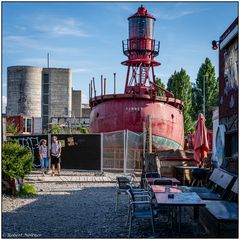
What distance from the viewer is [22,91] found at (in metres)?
68.8

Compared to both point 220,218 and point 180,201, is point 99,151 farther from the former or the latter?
point 220,218

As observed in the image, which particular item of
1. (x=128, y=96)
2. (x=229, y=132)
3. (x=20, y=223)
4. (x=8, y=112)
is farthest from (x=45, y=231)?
(x=8, y=112)

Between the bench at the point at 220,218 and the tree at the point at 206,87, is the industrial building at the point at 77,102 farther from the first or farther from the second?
the bench at the point at 220,218

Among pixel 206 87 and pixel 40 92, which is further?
pixel 40 92

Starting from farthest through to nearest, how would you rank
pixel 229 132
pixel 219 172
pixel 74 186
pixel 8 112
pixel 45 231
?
pixel 8 112
pixel 74 186
pixel 229 132
pixel 219 172
pixel 45 231

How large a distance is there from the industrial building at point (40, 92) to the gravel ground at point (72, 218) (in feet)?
179

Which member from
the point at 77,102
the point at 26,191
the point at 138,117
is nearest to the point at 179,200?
the point at 26,191

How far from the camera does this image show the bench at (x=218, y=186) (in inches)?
394

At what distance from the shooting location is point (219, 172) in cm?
1167

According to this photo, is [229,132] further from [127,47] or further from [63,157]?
[127,47]

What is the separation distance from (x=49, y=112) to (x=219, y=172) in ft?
203

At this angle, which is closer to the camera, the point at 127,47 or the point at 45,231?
the point at 45,231

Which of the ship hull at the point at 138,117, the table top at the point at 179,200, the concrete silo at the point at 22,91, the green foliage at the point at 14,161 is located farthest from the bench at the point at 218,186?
the concrete silo at the point at 22,91

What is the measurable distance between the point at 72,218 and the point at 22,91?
197ft
